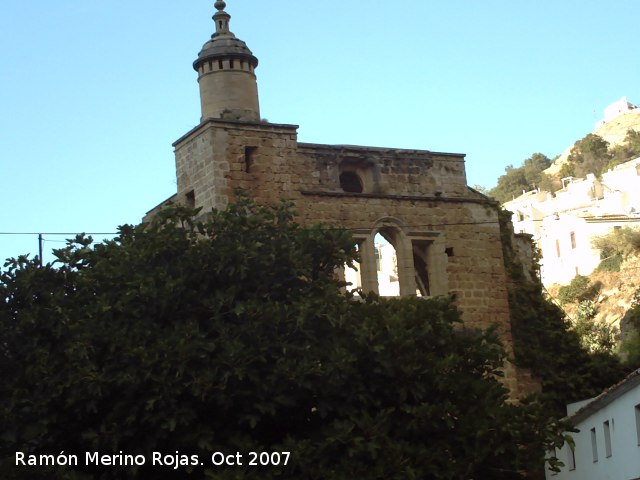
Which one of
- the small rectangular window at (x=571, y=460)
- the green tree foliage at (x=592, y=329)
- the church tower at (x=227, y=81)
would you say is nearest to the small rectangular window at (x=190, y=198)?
the church tower at (x=227, y=81)

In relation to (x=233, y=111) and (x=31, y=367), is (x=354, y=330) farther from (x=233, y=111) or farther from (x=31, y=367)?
(x=233, y=111)

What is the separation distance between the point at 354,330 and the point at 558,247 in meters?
66.8

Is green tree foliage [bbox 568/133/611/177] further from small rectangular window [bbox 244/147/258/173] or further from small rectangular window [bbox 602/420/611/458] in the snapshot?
small rectangular window [bbox 244/147/258/173]

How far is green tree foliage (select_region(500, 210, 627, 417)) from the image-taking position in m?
34.7

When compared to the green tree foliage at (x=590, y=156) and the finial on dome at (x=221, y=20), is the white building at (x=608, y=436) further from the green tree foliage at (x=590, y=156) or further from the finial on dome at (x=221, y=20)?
the green tree foliage at (x=590, y=156)

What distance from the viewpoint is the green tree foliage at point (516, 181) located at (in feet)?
468

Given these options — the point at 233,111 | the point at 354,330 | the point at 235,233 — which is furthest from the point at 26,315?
the point at 233,111

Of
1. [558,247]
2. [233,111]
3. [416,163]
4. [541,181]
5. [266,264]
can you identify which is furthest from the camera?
[541,181]

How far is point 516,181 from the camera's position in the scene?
484 feet

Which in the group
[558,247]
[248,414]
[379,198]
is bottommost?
[248,414]

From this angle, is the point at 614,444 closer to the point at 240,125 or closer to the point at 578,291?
the point at 240,125

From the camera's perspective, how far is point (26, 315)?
23.5 m

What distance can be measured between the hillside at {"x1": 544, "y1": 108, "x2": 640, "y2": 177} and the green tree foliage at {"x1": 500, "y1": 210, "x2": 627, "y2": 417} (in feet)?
365

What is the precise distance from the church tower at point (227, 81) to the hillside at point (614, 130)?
11557 cm
